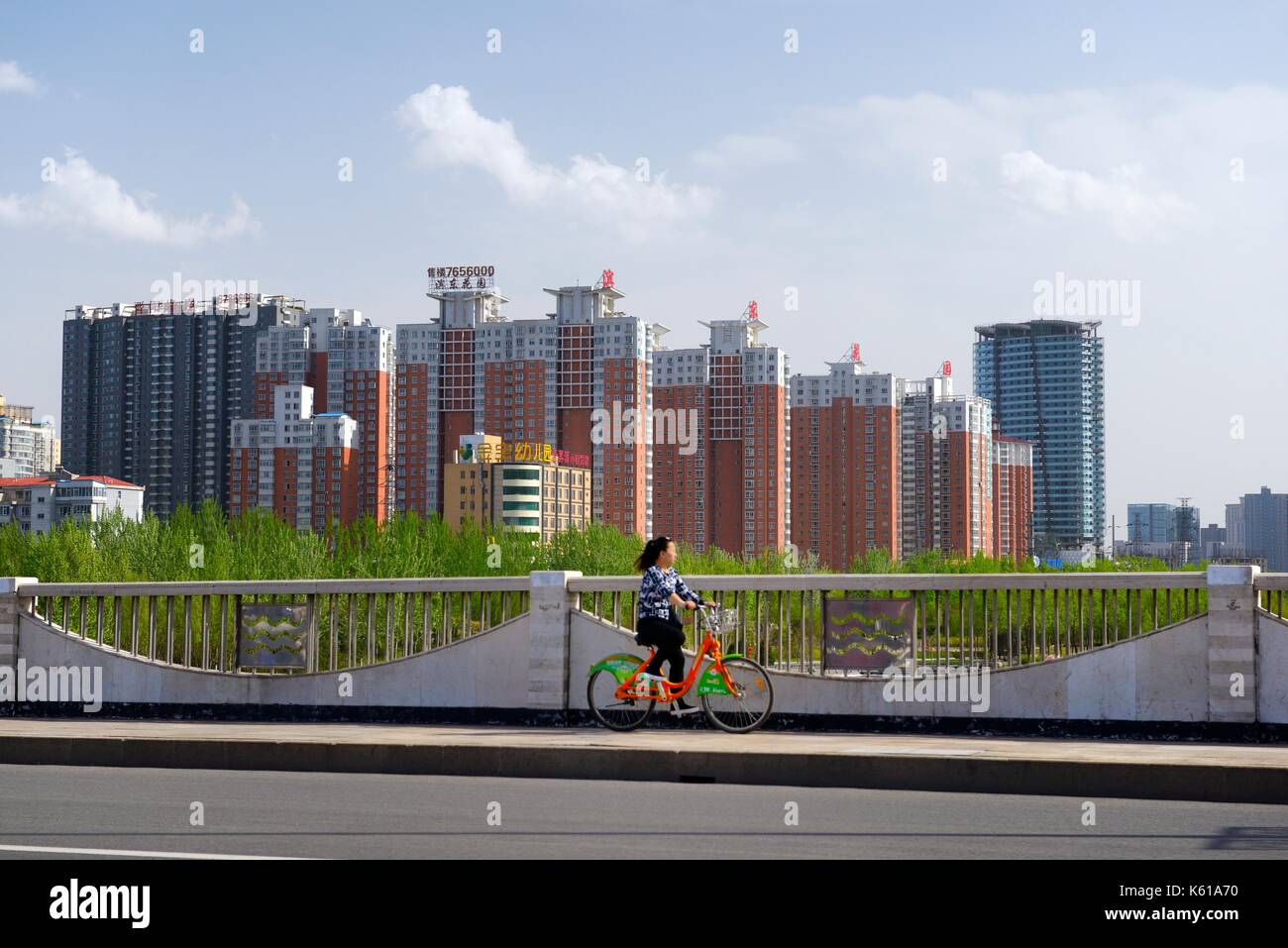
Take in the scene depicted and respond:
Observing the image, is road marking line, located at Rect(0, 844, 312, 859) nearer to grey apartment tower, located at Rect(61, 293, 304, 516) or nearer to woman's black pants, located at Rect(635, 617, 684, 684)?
woman's black pants, located at Rect(635, 617, 684, 684)

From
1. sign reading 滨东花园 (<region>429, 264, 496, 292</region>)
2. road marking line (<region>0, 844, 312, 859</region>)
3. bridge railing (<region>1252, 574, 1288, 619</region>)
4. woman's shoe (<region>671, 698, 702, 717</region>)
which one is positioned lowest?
road marking line (<region>0, 844, 312, 859</region>)

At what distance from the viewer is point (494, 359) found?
135 meters

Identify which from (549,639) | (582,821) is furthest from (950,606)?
(582,821)

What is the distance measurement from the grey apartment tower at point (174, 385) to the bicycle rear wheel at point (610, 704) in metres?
142

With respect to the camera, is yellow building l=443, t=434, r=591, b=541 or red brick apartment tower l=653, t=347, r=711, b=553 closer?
yellow building l=443, t=434, r=591, b=541

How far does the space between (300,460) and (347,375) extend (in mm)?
10391

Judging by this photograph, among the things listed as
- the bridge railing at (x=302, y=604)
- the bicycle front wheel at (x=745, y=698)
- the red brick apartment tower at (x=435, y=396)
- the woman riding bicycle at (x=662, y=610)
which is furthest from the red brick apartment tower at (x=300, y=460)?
the bicycle front wheel at (x=745, y=698)

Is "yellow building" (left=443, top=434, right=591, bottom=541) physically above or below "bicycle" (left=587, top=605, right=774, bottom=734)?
above

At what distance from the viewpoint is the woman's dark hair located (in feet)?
41.8

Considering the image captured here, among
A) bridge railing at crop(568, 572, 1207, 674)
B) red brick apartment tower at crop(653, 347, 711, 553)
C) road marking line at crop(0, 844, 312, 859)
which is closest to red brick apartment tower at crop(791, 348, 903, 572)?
red brick apartment tower at crop(653, 347, 711, 553)

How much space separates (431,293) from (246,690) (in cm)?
12795

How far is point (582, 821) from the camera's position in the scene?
867cm

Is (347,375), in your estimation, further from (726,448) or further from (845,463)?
(845,463)

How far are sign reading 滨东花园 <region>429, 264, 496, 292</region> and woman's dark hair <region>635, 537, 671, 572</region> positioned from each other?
12784 cm
